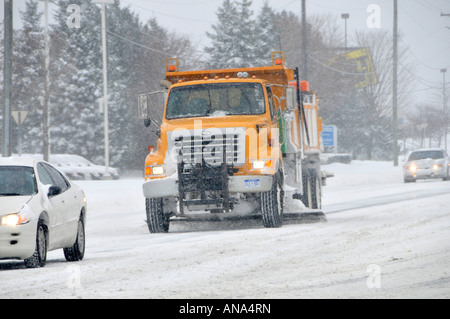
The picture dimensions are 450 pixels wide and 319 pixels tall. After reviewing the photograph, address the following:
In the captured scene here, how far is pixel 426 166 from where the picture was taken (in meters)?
36.4

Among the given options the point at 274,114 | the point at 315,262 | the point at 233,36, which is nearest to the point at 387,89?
the point at 233,36

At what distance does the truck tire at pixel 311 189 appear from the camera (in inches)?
804

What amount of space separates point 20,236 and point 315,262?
335 cm

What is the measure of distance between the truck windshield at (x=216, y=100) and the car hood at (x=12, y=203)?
19.9 feet

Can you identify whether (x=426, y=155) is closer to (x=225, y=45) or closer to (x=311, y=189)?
(x=311, y=189)

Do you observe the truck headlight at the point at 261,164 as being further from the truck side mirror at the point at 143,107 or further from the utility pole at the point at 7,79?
the utility pole at the point at 7,79

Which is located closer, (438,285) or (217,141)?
(438,285)

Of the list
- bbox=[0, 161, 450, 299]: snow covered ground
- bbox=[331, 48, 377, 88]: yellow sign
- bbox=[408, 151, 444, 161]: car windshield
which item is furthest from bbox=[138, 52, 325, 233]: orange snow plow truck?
bbox=[331, 48, 377, 88]: yellow sign

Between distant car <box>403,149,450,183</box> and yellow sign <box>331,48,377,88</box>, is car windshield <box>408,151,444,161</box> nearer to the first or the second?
distant car <box>403,149,450,183</box>

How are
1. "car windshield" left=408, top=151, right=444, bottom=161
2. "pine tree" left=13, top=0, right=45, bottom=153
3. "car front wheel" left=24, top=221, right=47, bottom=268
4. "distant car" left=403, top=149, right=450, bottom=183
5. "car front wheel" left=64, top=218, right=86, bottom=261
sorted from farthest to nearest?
"pine tree" left=13, top=0, right=45, bottom=153 → "car windshield" left=408, top=151, right=444, bottom=161 → "distant car" left=403, top=149, right=450, bottom=183 → "car front wheel" left=64, top=218, right=86, bottom=261 → "car front wheel" left=24, top=221, right=47, bottom=268

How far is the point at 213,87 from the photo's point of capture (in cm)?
1638

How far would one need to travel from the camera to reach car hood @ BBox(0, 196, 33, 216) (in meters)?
10.1

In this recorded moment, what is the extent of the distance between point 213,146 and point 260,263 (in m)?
5.32
